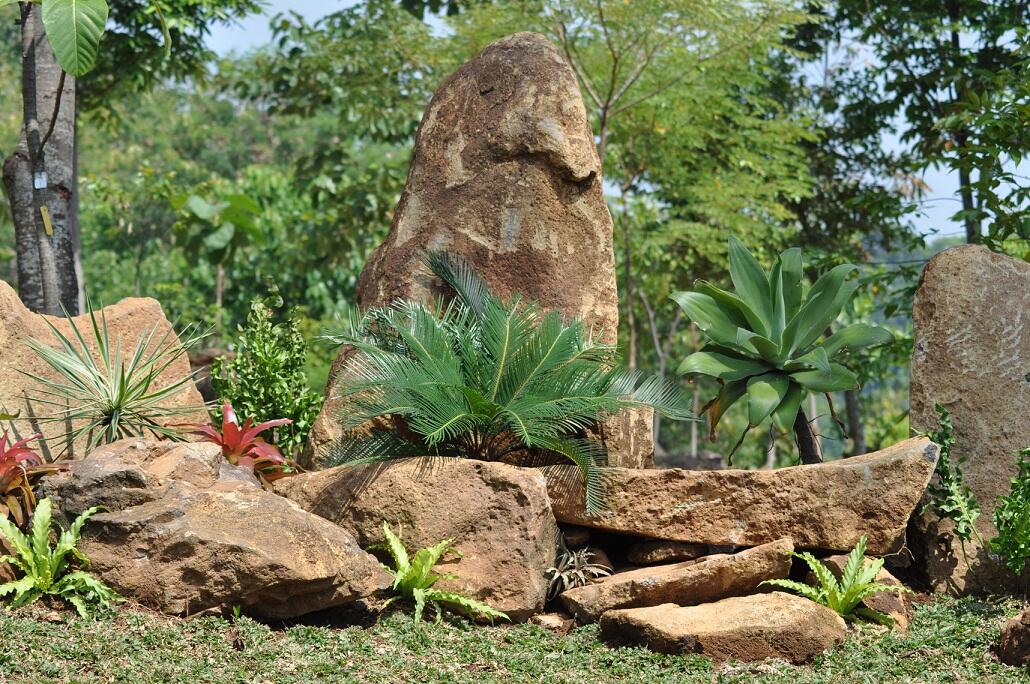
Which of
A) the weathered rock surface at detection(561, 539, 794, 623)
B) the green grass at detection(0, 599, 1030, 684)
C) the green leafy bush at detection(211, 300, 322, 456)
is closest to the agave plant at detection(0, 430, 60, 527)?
the green grass at detection(0, 599, 1030, 684)

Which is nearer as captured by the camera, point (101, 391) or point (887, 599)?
point (887, 599)

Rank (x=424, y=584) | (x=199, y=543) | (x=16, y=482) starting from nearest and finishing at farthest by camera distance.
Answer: (x=199, y=543) → (x=16, y=482) → (x=424, y=584)

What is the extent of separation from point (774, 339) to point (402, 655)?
332 centimetres

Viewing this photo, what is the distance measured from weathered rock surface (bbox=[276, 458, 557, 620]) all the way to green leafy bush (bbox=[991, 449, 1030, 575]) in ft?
8.91

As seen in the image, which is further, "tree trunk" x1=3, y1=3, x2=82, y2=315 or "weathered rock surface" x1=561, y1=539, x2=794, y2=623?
"tree trunk" x1=3, y1=3, x2=82, y2=315

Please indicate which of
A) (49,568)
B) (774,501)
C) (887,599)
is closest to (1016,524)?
(887,599)

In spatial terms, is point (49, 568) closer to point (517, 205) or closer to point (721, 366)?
point (517, 205)

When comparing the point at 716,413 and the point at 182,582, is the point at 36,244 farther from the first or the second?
the point at 716,413

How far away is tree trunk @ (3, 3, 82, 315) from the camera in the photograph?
898 centimetres

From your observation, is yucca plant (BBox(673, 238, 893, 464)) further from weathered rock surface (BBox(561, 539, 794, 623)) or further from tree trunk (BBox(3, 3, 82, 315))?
tree trunk (BBox(3, 3, 82, 315))

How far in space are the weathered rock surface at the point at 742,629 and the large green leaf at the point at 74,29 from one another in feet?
13.5

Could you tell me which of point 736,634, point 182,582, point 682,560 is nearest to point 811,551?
point 682,560

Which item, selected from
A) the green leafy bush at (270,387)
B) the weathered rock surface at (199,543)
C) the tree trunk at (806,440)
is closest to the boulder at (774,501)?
the tree trunk at (806,440)

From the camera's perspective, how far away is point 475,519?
22.4ft
